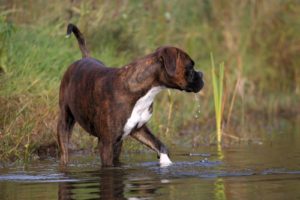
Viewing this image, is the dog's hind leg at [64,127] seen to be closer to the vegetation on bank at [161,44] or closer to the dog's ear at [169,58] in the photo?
the vegetation on bank at [161,44]

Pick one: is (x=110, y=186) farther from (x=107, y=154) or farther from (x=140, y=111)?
(x=140, y=111)

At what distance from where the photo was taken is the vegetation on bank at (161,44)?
41.9 feet

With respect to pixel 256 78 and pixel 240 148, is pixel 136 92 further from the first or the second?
pixel 256 78

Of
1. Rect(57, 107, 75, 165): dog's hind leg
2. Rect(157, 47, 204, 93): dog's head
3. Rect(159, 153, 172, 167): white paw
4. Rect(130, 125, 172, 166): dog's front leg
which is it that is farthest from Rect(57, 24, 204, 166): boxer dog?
Rect(57, 107, 75, 165): dog's hind leg

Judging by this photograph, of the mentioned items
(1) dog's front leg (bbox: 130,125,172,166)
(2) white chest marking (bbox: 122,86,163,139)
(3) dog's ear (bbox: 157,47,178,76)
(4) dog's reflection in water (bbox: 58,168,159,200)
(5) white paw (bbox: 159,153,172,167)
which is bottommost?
(4) dog's reflection in water (bbox: 58,168,159,200)

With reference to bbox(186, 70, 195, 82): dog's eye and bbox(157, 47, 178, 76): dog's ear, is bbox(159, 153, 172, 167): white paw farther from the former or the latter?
bbox(157, 47, 178, 76): dog's ear

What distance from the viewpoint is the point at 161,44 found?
17.7 metres

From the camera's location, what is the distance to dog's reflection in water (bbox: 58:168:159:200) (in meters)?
8.59

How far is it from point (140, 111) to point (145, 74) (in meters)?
0.41

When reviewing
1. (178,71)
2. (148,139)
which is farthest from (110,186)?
(148,139)

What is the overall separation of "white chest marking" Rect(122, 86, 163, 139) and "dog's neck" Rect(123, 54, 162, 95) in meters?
0.07

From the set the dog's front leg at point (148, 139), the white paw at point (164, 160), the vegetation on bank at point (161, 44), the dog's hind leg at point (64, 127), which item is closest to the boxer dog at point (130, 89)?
the dog's front leg at point (148, 139)

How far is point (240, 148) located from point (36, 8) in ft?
16.3

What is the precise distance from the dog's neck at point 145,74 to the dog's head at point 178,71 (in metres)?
0.07
